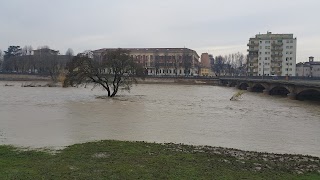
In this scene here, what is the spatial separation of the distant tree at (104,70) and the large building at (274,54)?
111587mm

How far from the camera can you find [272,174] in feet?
42.4

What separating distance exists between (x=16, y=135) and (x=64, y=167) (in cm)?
1036

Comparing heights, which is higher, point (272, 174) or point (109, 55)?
point (109, 55)

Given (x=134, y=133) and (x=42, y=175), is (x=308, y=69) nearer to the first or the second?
(x=134, y=133)

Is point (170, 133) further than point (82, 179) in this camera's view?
Yes

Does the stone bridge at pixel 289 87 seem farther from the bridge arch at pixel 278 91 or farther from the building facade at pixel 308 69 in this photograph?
the building facade at pixel 308 69

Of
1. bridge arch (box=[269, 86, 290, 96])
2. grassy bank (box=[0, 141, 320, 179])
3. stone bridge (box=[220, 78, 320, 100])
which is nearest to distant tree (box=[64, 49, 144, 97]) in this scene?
stone bridge (box=[220, 78, 320, 100])

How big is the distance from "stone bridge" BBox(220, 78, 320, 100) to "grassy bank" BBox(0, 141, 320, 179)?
130 ft

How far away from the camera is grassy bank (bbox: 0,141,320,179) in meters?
12.2

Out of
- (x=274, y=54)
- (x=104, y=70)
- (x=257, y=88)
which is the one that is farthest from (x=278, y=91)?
(x=274, y=54)

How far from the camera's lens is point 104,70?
6044 centimetres

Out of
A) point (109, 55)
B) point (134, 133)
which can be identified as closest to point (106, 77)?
point (109, 55)

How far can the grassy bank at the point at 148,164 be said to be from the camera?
12188 millimetres

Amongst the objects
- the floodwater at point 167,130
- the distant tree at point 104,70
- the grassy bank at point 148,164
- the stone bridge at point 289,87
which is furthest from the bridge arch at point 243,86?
the grassy bank at point 148,164
